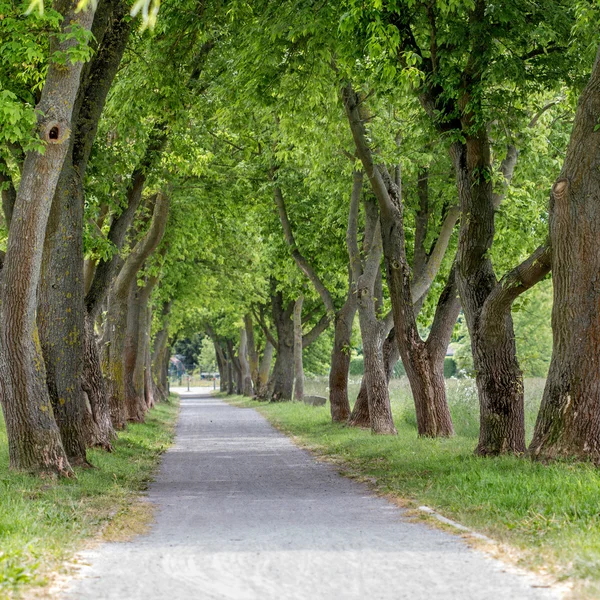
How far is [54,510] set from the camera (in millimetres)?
9961

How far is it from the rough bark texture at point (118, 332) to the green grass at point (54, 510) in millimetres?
7847

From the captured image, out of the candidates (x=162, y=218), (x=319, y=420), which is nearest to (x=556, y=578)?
(x=162, y=218)

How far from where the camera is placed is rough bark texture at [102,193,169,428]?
25.4 metres

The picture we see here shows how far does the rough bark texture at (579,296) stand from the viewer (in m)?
12.2

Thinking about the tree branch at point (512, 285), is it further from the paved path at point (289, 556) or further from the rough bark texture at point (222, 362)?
the rough bark texture at point (222, 362)

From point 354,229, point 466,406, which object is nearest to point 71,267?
point 354,229

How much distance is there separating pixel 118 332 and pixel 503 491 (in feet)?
56.6

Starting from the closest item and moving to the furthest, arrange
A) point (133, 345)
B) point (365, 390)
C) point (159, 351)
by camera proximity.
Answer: point (365, 390), point (133, 345), point (159, 351)

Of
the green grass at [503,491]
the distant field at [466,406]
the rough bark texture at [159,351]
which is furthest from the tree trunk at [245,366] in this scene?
the green grass at [503,491]

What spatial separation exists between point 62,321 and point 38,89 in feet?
Answer: 12.4

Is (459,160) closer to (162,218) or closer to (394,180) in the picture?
(394,180)

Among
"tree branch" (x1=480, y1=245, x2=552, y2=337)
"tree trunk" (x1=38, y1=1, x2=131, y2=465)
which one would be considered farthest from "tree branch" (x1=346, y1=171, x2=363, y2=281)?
"tree branch" (x1=480, y1=245, x2=552, y2=337)

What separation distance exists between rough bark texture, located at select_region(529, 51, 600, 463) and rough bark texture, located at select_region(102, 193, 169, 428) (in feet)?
47.7

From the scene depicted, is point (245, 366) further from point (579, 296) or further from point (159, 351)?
point (579, 296)
